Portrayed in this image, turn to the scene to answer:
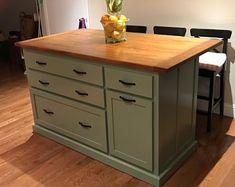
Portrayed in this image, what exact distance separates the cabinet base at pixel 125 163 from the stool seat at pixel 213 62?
0.65m

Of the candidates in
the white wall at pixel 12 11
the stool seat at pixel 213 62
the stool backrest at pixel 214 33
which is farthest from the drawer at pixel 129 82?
the white wall at pixel 12 11

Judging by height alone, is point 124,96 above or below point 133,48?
below

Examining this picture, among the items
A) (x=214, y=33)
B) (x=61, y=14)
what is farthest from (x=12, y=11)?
(x=214, y=33)

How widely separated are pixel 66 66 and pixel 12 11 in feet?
12.8

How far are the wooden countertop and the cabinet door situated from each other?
25 cm

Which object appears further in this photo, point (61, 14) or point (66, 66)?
point (61, 14)

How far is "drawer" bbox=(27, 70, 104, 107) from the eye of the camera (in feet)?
7.35

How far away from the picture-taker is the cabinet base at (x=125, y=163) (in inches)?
84.4

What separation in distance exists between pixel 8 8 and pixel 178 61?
15.6 ft

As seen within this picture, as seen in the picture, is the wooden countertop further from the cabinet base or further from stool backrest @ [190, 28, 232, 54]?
the cabinet base

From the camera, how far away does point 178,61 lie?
189cm

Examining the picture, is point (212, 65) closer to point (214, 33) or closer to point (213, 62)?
point (213, 62)

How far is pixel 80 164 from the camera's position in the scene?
2424 millimetres

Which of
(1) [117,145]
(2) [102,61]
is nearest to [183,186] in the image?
(1) [117,145]
